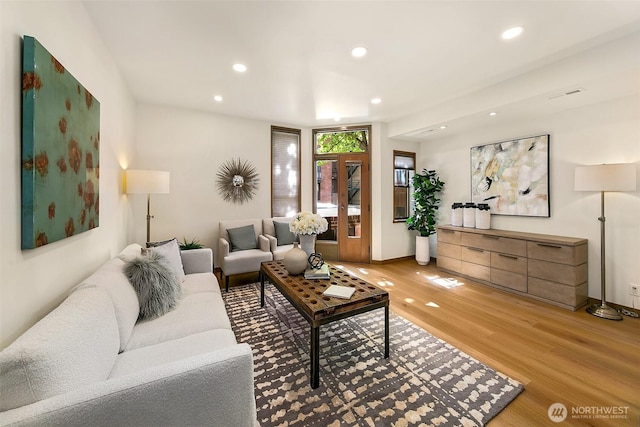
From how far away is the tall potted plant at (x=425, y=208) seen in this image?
186 inches

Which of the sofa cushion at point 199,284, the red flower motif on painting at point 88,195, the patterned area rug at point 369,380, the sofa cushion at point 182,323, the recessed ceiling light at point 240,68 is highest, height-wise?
the recessed ceiling light at point 240,68

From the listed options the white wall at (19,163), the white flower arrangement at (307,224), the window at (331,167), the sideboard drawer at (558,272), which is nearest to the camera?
the white wall at (19,163)

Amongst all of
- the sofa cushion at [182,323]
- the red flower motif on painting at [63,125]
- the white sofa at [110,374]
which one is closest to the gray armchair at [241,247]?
the sofa cushion at [182,323]

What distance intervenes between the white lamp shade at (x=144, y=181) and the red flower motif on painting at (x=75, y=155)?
1443 mm

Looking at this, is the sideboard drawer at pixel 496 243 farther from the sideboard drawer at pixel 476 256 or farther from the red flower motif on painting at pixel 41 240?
the red flower motif on painting at pixel 41 240

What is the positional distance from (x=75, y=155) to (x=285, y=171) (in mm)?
3505

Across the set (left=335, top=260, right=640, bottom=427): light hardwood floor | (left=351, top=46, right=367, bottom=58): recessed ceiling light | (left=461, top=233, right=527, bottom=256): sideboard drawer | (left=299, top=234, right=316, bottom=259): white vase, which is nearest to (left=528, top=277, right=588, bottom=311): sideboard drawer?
(left=335, top=260, right=640, bottom=427): light hardwood floor

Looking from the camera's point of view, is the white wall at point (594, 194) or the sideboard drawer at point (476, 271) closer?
the white wall at point (594, 194)

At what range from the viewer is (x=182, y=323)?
1713 mm

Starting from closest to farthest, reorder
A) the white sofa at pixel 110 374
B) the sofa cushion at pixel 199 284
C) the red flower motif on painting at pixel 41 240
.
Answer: the white sofa at pixel 110 374 < the red flower motif on painting at pixel 41 240 < the sofa cushion at pixel 199 284

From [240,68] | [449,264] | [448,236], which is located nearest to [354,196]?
[448,236]

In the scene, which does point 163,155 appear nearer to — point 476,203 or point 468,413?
point 468,413

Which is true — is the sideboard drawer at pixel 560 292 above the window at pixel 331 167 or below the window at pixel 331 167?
below

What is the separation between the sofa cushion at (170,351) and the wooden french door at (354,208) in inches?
140
